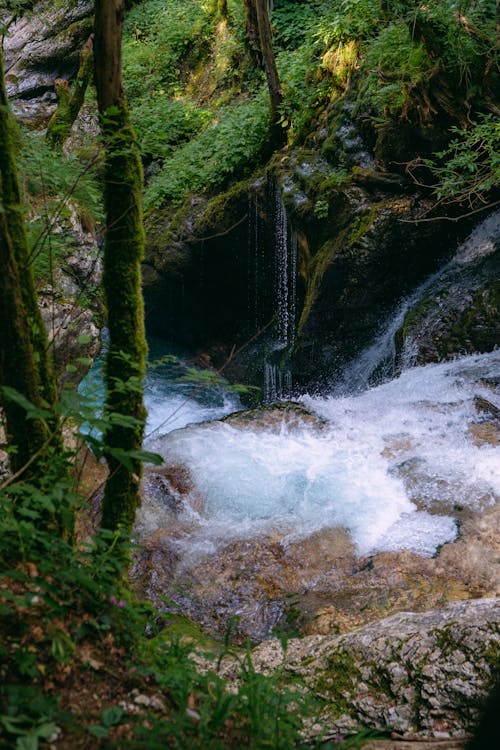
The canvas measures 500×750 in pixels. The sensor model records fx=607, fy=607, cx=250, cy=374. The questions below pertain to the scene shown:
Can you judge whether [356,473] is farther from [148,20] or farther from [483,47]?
[148,20]

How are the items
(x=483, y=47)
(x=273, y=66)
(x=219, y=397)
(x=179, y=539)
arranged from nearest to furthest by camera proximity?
(x=179, y=539)
(x=483, y=47)
(x=273, y=66)
(x=219, y=397)

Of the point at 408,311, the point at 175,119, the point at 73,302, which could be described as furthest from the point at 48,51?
the point at 73,302

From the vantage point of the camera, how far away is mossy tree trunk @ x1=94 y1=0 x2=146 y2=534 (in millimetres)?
2979

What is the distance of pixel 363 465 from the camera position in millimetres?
6688

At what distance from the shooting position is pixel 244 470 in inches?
268

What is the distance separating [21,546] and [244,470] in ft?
14.8

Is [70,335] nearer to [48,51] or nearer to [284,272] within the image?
[284,272]

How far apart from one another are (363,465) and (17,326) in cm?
484

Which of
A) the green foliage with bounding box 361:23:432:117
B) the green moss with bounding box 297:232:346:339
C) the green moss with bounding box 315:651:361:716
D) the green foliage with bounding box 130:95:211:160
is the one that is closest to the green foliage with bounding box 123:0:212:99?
the green foliage with bounding box 130:95:211:160

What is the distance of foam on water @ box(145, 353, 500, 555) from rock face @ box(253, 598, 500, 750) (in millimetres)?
2058

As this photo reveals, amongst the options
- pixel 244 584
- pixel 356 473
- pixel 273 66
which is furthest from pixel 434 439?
pixel 273 66

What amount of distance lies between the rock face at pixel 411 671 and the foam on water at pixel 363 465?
81.0 inches

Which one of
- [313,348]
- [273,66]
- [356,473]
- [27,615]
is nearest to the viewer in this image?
[27,615]

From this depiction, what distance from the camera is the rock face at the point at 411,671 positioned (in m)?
2.67
